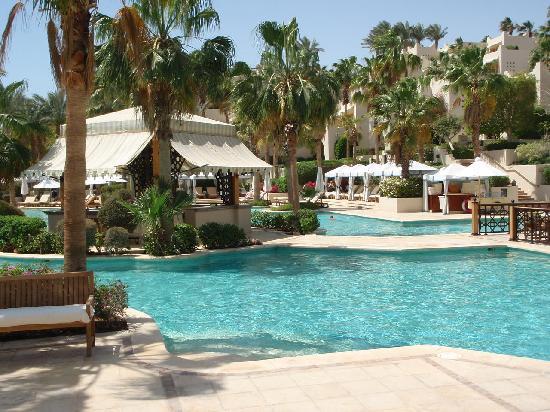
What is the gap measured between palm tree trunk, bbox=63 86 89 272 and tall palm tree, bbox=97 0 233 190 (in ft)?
21.9

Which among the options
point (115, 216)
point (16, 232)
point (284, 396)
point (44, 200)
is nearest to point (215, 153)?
point (115, 216)

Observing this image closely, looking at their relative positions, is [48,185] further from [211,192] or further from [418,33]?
[418,33]

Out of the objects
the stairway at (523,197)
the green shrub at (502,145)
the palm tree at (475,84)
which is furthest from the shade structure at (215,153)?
the green shrub at (502,145)

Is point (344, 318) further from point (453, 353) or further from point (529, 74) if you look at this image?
point (529, 74)

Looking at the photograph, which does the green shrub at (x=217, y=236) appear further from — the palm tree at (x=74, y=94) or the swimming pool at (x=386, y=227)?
the palm tree at (x=74, y=94)

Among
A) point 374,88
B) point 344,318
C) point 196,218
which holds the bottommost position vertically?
point 344,318

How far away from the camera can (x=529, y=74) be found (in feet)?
154

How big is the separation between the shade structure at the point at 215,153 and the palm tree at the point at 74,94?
10940 mm

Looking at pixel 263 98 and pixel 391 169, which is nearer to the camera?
pixel 263 98

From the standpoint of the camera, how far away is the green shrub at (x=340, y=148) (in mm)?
59719

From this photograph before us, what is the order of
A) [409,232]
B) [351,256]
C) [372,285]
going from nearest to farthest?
[372,285] → [351,256] → [409,232]

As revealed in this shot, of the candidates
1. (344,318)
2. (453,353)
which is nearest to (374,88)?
(344,318)

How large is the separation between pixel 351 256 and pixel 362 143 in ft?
139

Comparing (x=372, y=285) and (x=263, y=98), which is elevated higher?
(x=263, y=98)
